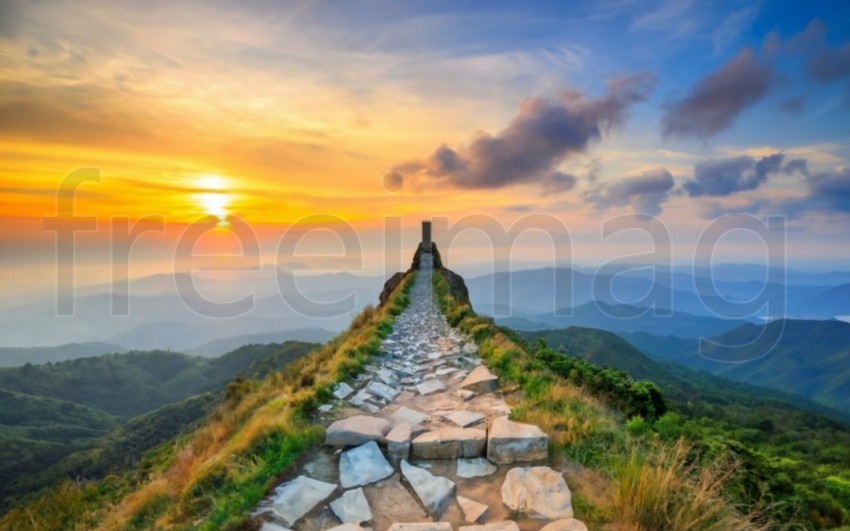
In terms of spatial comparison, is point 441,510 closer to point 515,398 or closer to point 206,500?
point 206,500

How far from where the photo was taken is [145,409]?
308ft

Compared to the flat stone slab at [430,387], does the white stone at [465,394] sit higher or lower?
higher

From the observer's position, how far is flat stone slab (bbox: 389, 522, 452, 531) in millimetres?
3641

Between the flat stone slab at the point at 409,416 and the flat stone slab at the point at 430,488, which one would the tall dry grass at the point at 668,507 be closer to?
the flat stone slab at the point at 430,488

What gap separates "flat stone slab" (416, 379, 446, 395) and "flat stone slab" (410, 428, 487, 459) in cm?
275

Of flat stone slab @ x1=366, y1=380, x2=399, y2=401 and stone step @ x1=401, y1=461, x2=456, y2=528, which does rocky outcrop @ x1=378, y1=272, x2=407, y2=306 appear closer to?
flat stone slab @ x1=366, y1=380, x2=399, y2=401

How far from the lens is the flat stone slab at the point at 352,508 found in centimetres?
399

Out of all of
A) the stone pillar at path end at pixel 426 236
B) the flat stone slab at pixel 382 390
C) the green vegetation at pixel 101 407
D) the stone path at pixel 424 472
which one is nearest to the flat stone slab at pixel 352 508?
the stone path at pixel 424 472

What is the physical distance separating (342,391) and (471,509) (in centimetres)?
415

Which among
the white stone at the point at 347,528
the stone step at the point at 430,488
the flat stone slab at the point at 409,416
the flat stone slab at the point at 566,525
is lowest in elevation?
the flat stone slab at the point at 409,416

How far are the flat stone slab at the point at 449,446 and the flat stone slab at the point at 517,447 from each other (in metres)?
0.17

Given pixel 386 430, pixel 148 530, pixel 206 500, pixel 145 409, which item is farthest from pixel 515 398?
pixel 145 409

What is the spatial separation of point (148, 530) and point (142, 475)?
6.84 metres

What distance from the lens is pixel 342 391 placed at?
25.4ft
